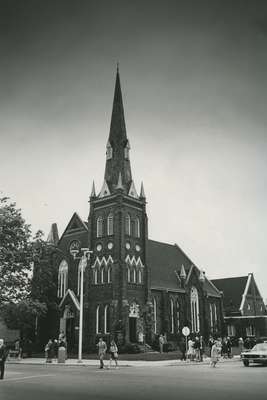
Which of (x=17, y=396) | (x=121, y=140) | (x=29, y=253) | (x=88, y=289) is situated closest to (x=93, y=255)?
(x=88, y=289)

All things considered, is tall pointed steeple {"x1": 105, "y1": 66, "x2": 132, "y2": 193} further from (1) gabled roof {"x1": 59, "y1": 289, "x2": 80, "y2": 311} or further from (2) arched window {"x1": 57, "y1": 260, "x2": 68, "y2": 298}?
(1) gabled roof {"x1": 59, "y1": 289, "x2": 80, "y2": 311}

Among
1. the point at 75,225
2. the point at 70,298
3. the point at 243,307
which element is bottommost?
the point at 243,307

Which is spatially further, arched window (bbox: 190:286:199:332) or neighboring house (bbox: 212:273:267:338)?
neighboring house (bbox: 212:273:267:338)

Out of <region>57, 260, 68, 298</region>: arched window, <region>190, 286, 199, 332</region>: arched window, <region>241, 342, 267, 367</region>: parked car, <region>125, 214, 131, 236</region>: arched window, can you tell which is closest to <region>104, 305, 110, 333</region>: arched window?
<region>57, 260, 68, 298</region>: arched window

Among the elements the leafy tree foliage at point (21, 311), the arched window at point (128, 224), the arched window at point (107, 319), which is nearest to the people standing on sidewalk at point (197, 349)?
the arched window at point (107, 319)

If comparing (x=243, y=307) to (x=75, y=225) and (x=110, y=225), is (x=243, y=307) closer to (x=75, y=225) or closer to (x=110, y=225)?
(x=110, y=225)

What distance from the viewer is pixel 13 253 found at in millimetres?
36812

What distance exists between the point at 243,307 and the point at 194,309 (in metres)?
11.6

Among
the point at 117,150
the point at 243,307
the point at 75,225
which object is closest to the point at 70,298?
the point at 75,225

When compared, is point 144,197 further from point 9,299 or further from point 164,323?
point 9,299

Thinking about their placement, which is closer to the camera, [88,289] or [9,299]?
[9,299]

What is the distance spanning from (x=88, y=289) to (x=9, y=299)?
8639 millimetres

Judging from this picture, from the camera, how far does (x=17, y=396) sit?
40.2 feet

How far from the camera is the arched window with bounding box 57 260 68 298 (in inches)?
1859
